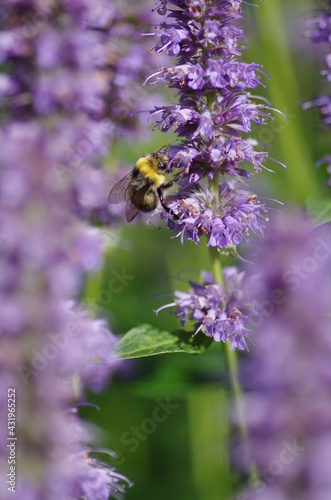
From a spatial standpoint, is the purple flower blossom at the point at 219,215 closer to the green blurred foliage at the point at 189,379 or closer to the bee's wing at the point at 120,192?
the green blurred foliage at the point at 189,379

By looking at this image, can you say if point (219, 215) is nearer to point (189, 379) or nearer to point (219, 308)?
point (219, 308)

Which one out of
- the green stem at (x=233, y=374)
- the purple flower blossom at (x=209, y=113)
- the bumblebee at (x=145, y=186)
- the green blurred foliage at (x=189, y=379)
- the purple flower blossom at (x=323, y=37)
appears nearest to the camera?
the green stem at (x=233, y=374)

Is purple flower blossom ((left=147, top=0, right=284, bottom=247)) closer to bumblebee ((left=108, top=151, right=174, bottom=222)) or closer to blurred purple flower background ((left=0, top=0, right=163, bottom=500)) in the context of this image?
blurred purple flower background ((left=0, top=0, right=163, bottom=500))

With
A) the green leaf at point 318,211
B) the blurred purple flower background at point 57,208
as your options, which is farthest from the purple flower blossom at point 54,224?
the green leaf at point 318,211

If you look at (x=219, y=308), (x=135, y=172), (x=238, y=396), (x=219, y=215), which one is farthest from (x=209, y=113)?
(x=135, y=172)

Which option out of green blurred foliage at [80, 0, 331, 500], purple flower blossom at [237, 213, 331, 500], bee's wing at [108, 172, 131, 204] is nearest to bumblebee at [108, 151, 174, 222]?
bee's wing at [108, 172, 131, 204]

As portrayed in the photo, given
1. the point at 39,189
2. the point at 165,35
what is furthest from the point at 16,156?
the point at 165,35
